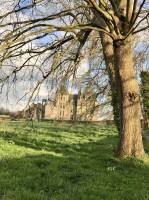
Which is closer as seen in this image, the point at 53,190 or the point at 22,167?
the point at 53,190

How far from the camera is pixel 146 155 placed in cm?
1864

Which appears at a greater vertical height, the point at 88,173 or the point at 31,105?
the point at 31,105

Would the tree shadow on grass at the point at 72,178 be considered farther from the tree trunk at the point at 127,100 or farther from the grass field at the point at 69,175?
the tree trunk at the point at 127,100

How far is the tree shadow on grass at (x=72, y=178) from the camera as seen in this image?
1090cm

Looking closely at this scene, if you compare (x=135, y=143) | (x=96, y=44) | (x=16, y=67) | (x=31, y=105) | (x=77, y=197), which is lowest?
(x=77, y=197)

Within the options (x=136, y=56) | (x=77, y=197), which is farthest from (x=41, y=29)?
(x=136, y=56)

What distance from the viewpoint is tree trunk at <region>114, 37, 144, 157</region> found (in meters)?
18.8

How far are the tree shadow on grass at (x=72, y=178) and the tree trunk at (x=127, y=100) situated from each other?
104 cm

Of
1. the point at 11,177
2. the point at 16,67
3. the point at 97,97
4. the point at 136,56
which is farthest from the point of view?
the point at 136,56

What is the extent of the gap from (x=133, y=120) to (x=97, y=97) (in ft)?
36.0

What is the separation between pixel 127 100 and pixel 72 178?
247 inches

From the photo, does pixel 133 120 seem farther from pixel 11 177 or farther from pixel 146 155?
pixel 11 177


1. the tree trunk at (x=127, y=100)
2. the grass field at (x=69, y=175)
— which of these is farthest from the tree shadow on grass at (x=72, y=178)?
the tree trunk at (x=127, y=100)

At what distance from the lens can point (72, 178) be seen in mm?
13203
